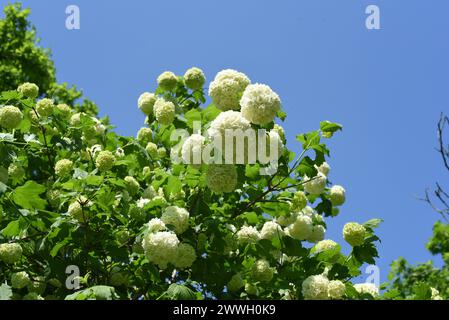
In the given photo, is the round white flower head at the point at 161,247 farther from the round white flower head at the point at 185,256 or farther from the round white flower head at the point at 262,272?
the round white flower head at the point at 262,272

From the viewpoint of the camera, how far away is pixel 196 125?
4.42 metres

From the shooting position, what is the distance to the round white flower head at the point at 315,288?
13.2 ft

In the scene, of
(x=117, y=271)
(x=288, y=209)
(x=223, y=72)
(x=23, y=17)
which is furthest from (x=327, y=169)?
(x=23, y=17)

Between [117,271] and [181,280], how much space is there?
549 millimetres

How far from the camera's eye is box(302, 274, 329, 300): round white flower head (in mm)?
4027

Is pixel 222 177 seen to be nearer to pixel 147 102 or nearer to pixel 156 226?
pixel 156 226

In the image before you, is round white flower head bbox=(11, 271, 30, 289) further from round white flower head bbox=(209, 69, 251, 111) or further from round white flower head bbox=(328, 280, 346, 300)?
round white flower head bbox=(328, 280, 346, 300)

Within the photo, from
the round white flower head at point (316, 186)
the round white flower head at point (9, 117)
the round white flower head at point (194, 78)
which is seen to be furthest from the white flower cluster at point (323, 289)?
the round white flower head at point (9, 117)

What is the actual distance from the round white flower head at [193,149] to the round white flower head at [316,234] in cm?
219

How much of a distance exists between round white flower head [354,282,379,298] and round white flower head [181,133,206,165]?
1712 mm

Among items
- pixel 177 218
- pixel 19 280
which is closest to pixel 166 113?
pixel 177 218

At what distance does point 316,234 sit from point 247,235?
104cm
